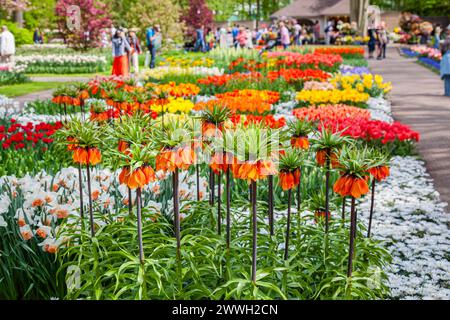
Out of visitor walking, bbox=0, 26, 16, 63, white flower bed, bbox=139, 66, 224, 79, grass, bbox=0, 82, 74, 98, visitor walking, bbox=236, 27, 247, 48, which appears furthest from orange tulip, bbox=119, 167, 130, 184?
visitor walking, bbox=236, 27, 247, 48

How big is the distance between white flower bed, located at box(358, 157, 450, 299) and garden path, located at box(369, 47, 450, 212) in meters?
0.23

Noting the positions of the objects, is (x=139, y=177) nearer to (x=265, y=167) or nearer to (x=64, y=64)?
(x=265, y=167)

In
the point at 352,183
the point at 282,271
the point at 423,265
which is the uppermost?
the point at 352,183

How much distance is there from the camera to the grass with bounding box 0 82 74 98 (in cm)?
1603

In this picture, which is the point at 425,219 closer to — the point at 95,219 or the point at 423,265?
the point at 423,265

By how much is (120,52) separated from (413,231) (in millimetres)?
13978

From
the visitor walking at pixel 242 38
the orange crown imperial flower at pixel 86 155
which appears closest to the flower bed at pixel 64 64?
the visitor walking at pixel 242 38

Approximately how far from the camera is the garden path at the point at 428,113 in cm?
741

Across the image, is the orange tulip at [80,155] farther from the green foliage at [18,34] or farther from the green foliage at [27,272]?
the green foliage at [18,34]

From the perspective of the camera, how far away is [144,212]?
372cm

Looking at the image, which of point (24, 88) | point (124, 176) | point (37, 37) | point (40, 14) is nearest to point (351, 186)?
point (124, 176)

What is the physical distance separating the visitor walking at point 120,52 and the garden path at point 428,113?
25.2ft
